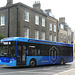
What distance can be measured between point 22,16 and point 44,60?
39.2 feet

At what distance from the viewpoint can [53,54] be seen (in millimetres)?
17641

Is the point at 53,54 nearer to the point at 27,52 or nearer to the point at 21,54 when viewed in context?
the point at 27,52

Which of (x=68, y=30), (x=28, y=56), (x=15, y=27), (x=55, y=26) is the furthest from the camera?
(x=68, y=30)

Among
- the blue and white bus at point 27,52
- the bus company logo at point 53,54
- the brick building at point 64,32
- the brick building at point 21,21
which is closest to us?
the blue and white bus at point 27,52

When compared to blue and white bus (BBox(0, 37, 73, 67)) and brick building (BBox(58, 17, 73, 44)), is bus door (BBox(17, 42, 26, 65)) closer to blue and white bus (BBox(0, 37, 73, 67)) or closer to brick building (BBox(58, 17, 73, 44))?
blue and white bus (BBox(0, 37, 73, 67))

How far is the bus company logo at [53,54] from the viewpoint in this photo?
17.1 m

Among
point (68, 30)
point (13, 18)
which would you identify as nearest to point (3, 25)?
point (13, 18)

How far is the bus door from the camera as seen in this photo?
1366 centimetres

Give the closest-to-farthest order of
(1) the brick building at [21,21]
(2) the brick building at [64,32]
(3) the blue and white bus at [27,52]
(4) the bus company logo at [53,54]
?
(3) the blue and white bus at [27,52]
(4) the bus company logo at [53,54]
(1) the brick building at [21,21]
(2) the brick building at [64,32]

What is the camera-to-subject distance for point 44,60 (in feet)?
53.5

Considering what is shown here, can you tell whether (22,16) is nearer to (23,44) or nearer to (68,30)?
(23,44)

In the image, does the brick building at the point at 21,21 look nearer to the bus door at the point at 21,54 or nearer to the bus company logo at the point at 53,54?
the bus company logo at the point at 53,54

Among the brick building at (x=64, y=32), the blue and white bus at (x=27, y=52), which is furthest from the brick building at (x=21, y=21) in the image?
the brick building at (x=64, y=32)

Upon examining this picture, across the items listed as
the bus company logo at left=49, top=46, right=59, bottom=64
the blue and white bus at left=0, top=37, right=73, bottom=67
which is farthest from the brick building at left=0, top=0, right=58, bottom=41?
the blue and white bus at left=0, top=37, right=73, bottom=67
